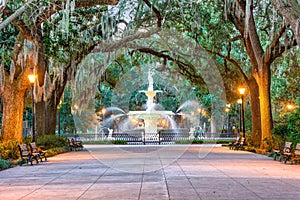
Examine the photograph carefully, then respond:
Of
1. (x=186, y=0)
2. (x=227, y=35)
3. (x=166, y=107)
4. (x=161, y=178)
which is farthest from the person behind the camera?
(x=166, y=107)

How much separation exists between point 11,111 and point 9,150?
6.39 ft

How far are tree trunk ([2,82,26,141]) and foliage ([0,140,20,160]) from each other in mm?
735

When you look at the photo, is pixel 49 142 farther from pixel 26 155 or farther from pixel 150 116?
pixel 150 116

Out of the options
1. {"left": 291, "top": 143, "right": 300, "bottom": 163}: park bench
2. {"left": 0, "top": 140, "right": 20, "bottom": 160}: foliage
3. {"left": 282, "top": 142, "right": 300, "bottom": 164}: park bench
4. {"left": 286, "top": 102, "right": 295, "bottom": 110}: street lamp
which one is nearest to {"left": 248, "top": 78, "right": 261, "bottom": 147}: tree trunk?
{"left": 291, "top": 143, "right": 300, "bottom": 163}: park bench

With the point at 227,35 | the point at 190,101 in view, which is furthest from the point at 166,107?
the point at 227,35

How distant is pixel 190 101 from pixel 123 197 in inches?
2108

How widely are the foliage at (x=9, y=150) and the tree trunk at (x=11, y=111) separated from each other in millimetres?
735

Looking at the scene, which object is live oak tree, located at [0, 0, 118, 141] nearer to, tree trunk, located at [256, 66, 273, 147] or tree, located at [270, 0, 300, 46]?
tree trunk, located at [256, 66, 273, 147]

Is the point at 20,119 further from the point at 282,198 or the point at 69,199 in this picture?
the point at 282,198

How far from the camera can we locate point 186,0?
24.2 m

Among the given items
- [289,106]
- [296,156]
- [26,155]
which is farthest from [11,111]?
[289,106]

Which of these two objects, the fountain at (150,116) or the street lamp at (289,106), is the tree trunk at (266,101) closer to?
the street lamp at (289,106)

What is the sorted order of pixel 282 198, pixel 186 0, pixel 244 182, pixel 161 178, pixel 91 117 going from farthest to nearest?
pixel 91 117 → pixel 186 0 → pixel 161 178 → pixel 244 182 → pixel 282 198

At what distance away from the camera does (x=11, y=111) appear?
758 inches
